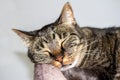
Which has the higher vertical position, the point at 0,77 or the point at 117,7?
the point at 117,7

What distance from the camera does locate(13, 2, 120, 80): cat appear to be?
120 cm

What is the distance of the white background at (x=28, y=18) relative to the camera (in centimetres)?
172

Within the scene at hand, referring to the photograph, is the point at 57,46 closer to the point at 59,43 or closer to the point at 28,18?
the point at 59,43

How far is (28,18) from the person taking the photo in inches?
71.1

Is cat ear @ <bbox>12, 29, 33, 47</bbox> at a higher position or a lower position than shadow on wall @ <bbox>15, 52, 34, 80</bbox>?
higher

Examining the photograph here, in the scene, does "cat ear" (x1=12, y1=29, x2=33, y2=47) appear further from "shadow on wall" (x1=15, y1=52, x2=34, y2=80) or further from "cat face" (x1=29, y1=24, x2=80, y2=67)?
"shadow on wall" (x1=15, y1=52, x2=34, y2=80)

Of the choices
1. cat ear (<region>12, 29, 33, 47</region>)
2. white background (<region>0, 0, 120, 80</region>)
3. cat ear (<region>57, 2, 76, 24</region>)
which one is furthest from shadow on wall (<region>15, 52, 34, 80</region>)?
cat ear (<region>57, 2, 76, 24</region>)

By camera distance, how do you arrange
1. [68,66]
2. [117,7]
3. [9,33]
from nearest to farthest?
1. [68,66]
2. [117,7]
3. [9,33]

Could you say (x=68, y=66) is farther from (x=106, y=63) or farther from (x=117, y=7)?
(x=117, y=7)

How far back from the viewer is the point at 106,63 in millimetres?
1217

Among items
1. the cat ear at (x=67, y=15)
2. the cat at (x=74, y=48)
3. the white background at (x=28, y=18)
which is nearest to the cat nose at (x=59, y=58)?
the cat at (x=74, y=48)

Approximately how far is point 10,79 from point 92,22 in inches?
24.8

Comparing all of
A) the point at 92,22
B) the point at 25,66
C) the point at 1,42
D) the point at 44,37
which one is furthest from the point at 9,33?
the point at 44,37

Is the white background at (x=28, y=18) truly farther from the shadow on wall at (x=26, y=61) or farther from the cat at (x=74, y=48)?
the cat at (x=74, y=48)
